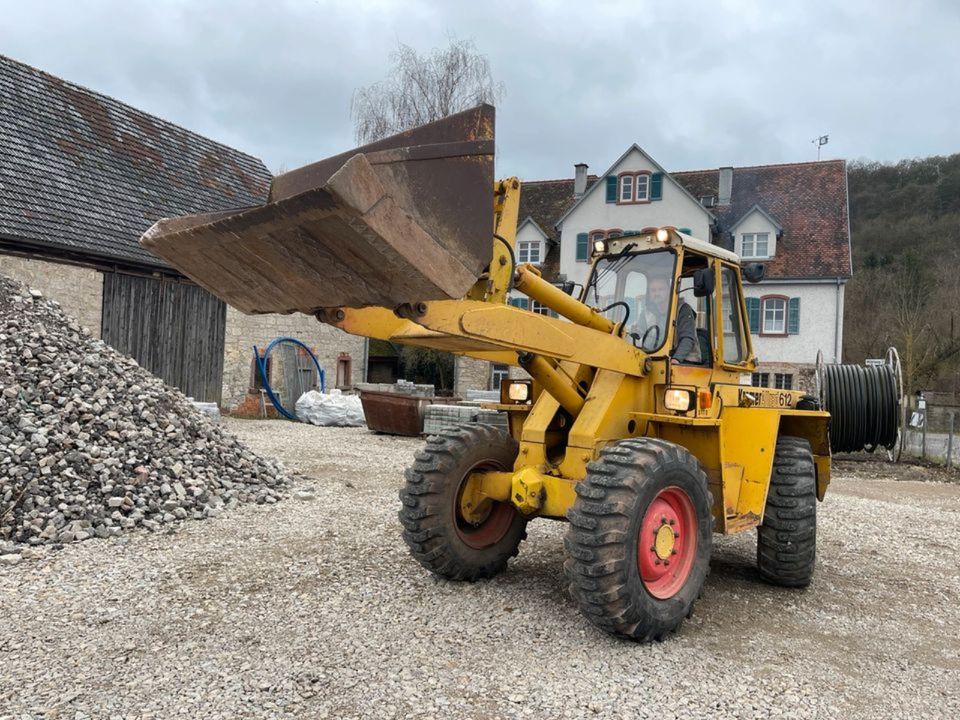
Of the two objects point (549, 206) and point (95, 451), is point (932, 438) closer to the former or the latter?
point (95, 451)

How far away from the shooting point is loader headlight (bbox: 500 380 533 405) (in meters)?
5.44

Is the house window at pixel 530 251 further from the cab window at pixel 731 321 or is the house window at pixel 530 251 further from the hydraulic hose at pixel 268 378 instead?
the cab window at pixel 731 321

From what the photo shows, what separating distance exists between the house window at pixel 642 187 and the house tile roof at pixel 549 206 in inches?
140

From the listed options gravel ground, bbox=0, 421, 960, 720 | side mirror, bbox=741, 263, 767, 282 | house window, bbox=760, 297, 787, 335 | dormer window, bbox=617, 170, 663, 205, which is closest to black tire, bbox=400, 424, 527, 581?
gravel ground, bbox=0, 421, 960, 720

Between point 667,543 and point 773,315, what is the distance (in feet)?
82.1

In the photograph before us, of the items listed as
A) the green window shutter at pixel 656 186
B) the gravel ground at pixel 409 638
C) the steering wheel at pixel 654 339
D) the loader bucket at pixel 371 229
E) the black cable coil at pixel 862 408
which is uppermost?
the green window shutter at pixel 656 186

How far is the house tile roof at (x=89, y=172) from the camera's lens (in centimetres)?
1527

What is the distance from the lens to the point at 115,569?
555 centimetres

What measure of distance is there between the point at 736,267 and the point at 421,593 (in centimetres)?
328

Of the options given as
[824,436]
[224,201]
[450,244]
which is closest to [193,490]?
[450,244]

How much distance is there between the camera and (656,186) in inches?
1133

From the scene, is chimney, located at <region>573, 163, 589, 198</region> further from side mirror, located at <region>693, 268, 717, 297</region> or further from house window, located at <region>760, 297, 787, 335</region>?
side mirror, located at <region>693, 268, 717, 297</region>

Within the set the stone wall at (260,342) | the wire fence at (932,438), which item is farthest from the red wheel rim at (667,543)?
the stone wall at (260,342)

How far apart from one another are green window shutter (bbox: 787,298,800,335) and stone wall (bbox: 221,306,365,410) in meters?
15.1
